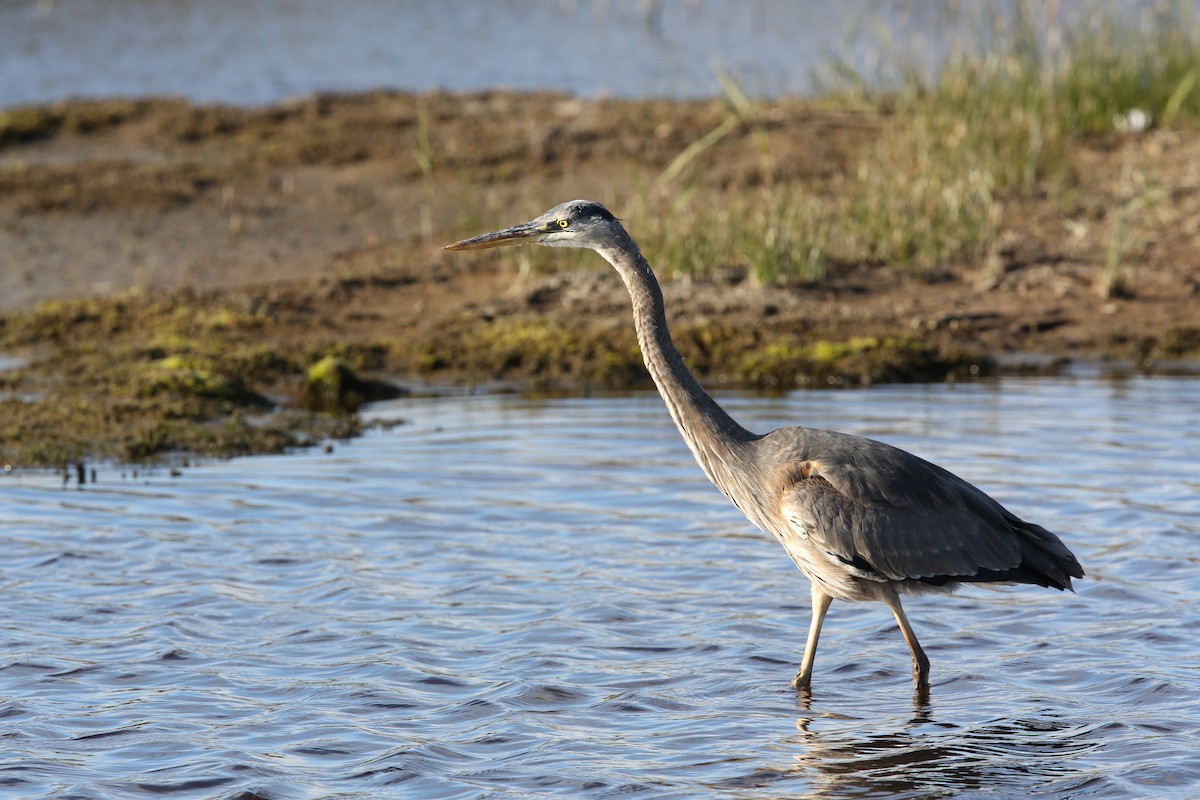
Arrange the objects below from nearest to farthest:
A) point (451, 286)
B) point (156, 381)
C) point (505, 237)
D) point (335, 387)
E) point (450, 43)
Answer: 1. point (505, 237)
2. point (156, 381)
3. point (335, 387)
4. point (451, 286)
5. point (450, 43)

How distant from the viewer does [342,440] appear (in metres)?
10.3

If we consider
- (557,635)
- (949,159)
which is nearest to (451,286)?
(949,159)

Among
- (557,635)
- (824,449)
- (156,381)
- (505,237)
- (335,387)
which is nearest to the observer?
(824,449)

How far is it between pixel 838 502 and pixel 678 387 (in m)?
0.86

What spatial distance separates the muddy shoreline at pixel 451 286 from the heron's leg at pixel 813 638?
474cm

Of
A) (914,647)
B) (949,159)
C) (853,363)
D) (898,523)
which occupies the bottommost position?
(914,647)

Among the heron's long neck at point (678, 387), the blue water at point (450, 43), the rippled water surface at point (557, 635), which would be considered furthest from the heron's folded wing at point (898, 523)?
the blue water at point (450, 43)

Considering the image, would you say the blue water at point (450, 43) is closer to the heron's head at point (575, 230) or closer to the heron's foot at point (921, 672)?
the heron's head at point (575, 230)

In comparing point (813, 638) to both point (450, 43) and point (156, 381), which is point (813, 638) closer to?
point (156, 381)

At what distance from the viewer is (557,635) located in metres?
7.00

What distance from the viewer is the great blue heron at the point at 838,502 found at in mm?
6344

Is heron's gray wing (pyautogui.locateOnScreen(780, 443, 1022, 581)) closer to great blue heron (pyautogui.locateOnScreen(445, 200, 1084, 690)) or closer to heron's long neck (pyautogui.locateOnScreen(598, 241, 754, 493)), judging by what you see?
great blue heron (pyautogui.locateOnScreen(445, 200, 1084, 690))

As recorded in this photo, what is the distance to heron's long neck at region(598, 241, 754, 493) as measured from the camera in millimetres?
6578

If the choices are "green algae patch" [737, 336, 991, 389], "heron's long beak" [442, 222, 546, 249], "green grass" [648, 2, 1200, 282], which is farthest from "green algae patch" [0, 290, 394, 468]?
"heron's long beak" [442, 222, 546, 249]
